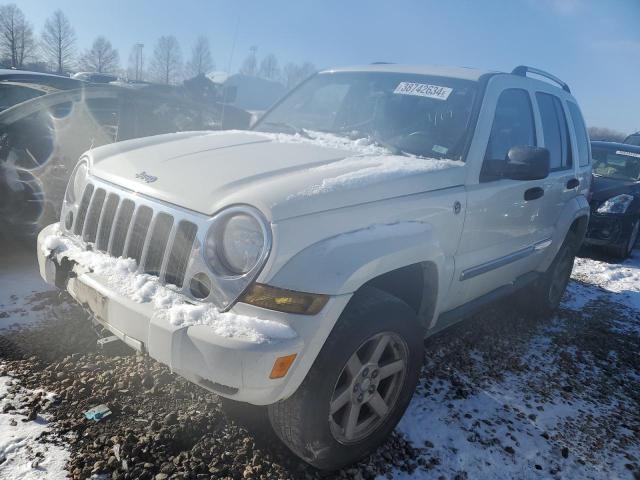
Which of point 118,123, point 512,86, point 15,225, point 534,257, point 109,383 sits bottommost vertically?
point 109,383

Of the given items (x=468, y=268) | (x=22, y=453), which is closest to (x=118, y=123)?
(x=22, y=453)

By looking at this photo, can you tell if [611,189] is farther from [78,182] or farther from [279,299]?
[78,182]

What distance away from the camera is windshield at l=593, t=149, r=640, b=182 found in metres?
7.98

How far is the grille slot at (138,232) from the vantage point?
2221 mm

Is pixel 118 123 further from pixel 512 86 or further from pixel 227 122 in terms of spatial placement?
pixel 512 86

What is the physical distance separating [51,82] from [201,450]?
5.06 m

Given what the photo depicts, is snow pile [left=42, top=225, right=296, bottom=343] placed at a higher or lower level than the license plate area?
higher

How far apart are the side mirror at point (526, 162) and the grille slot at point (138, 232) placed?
6.72 feet

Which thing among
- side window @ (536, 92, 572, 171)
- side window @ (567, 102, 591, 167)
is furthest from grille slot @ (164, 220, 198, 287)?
side window @ (567, 102, 591, 167)

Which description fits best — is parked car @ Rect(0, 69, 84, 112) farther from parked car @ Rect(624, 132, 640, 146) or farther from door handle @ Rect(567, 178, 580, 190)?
parked car @ Rect(624, 132, 640, 146)

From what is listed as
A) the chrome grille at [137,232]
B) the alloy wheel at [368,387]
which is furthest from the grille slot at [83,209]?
the alloy wheel at [368,387]

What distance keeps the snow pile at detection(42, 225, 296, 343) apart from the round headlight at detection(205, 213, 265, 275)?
0.19 m

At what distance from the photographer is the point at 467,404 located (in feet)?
9.67

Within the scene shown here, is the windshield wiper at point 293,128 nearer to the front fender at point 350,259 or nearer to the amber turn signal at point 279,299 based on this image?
the front fender at point 350,259
